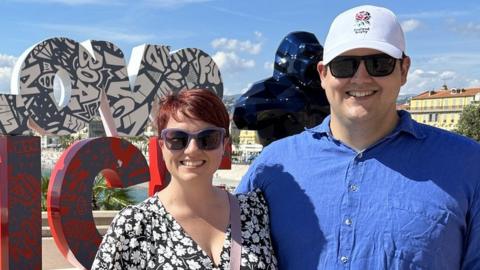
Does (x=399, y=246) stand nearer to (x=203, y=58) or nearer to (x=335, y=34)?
(x=335, y=34)

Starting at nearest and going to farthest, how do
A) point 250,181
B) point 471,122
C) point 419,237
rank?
point 419,237, point 250,181, point 471,122

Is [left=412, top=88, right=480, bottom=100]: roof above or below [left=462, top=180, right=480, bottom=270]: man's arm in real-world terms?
above

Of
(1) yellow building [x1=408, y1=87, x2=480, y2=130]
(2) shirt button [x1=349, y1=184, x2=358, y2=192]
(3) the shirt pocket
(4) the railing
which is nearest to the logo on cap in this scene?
(2) shirt button [x1=349, y1=184, x2=358, y2=192]

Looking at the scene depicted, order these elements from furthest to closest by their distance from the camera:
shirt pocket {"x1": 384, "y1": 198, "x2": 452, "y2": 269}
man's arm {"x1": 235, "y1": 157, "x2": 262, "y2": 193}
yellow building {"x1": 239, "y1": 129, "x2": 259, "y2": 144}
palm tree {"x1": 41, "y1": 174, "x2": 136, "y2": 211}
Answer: yellow building {"x1": 239, "y1": 129, "x2": 259, "y2": 144}
palm tree {"x1": 41, "y1": 174, "x2": 136, "y2": 211}
man's arm {"x1": 235, "y1": 157, "x2": 262, "y2": 193}
shirt pocket {"x1": 384, "y1": 198, "x2": 452, "y2": 269}

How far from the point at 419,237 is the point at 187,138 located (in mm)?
978

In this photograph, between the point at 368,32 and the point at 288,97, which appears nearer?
the point at 368,32

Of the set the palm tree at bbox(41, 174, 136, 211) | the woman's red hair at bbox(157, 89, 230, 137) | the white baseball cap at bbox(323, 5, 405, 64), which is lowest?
the palm tree at bbox(41, 174, 136, 211)

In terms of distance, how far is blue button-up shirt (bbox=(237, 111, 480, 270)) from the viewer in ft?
6.71

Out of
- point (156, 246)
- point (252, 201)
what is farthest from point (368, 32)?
point (156, 246)

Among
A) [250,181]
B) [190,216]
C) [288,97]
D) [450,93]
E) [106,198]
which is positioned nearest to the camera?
[190,216]

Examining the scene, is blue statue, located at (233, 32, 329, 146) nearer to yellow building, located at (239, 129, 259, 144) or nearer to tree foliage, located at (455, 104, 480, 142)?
tree foliage, located at (455, 104, 480, 142)

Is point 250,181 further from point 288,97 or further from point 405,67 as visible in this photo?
point 288,97

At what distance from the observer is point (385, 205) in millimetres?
2092

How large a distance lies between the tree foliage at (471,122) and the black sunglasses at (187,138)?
36.7 meters
